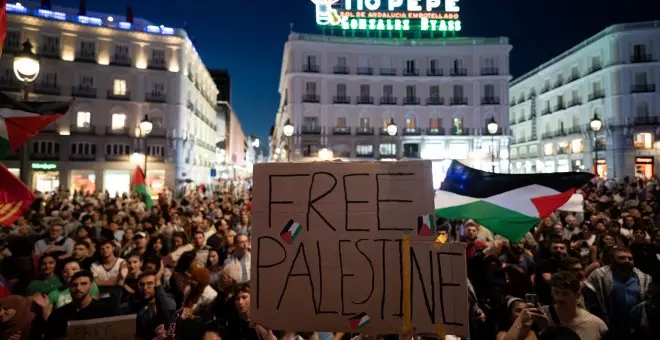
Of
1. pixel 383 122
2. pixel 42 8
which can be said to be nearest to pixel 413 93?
pixel 383 122

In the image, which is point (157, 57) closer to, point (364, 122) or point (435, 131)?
point (364, 122)

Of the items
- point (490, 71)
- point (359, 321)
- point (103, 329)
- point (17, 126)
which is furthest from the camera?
point (490, 71)

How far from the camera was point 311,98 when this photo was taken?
45.6 metres

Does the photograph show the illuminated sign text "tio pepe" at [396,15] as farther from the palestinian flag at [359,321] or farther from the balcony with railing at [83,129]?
the palestinian flag at [359,321]

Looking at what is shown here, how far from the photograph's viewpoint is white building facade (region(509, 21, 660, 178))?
40.0m

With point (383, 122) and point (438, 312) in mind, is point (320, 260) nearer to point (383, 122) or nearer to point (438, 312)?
point (438, 312)

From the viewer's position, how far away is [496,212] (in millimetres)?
6316

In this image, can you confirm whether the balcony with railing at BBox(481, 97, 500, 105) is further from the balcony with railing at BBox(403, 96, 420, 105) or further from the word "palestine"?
the word "palestine"

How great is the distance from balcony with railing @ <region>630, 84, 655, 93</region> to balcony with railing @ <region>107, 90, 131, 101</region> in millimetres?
46459

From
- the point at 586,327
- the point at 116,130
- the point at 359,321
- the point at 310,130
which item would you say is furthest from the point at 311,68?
the point at 359,321

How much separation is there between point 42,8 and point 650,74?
55264 millimetres

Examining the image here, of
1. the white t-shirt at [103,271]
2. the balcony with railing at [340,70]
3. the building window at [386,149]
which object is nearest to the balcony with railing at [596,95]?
the building window at [386,149]

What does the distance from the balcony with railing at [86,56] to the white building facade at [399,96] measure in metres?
18.1

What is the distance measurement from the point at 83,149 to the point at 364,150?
26487 millimetres
